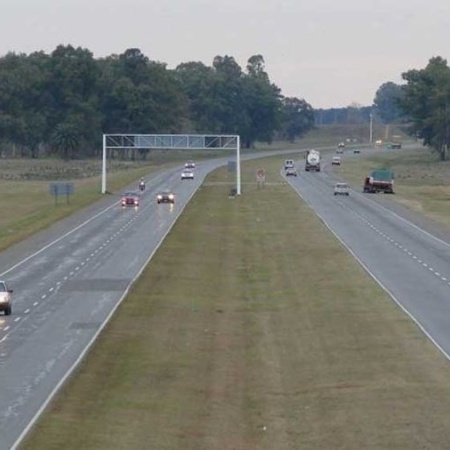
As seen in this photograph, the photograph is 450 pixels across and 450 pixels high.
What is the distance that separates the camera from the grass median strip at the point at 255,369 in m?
32.1

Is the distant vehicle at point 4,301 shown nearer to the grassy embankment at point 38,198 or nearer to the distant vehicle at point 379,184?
the grassy embankment at point 38,198

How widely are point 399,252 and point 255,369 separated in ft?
126

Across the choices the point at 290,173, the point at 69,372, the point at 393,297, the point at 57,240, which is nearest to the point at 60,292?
the point at 393,297

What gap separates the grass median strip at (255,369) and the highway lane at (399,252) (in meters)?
0.86

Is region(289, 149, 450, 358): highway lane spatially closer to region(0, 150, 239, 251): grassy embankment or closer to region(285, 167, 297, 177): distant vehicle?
region(0, 150, 239, 251): grassy embankment

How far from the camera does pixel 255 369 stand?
137 ft

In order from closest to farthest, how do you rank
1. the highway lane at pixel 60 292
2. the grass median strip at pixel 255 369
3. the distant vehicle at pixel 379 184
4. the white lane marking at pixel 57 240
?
the grass median strip at pixel 255 369 → the highway lane at pixel 60 292 → the white lane marking at pixel 57 240 → the distant vehicle at pixel 379 184

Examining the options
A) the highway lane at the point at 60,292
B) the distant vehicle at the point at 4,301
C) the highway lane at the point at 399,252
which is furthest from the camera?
the highway lane at the point at 399,252

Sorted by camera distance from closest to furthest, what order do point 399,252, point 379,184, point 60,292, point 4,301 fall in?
point 4,301
point 60,292
point 399,252
point 379,184

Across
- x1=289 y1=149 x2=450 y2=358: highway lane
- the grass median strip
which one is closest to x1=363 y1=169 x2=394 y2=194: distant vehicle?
x1=289 y1=149 x2=450 y2=358: highway lane

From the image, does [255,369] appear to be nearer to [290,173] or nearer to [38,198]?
[38,198]

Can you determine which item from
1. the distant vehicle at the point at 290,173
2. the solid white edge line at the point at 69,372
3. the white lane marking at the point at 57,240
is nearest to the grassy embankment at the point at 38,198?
the white lane marking at the point at 57,240

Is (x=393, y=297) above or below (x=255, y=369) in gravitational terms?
below

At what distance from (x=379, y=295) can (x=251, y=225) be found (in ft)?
138
